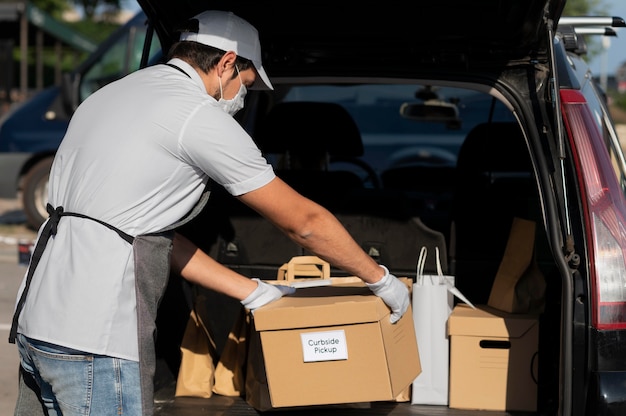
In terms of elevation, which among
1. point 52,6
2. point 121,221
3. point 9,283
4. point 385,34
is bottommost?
point 52,6

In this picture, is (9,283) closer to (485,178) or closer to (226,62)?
(485,178)

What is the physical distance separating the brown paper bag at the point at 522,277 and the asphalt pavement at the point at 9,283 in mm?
2576

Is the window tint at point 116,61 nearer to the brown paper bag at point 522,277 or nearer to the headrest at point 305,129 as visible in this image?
the headrest at point 305,129

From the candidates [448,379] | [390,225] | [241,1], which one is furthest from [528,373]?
[241,1]

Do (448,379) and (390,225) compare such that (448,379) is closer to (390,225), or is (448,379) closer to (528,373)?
(528,373)

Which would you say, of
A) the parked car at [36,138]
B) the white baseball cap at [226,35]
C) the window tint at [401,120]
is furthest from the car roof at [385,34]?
the parked car at [36,138]

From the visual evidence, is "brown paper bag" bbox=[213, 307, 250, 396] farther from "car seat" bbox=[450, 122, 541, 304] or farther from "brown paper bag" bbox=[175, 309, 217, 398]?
"car seat" bbox=[450, 122, 541, 304]

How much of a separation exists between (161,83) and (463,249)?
185cm

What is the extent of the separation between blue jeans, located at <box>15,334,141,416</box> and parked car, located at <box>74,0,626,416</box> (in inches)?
34.6

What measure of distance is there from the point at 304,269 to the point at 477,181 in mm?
1222

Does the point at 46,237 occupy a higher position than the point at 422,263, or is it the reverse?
the point at 46,237

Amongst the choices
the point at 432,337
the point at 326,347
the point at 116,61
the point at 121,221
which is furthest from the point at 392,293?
the point at 116,61

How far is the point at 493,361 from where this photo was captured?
3.77 meters

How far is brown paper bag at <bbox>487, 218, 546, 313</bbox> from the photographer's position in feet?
12.5
